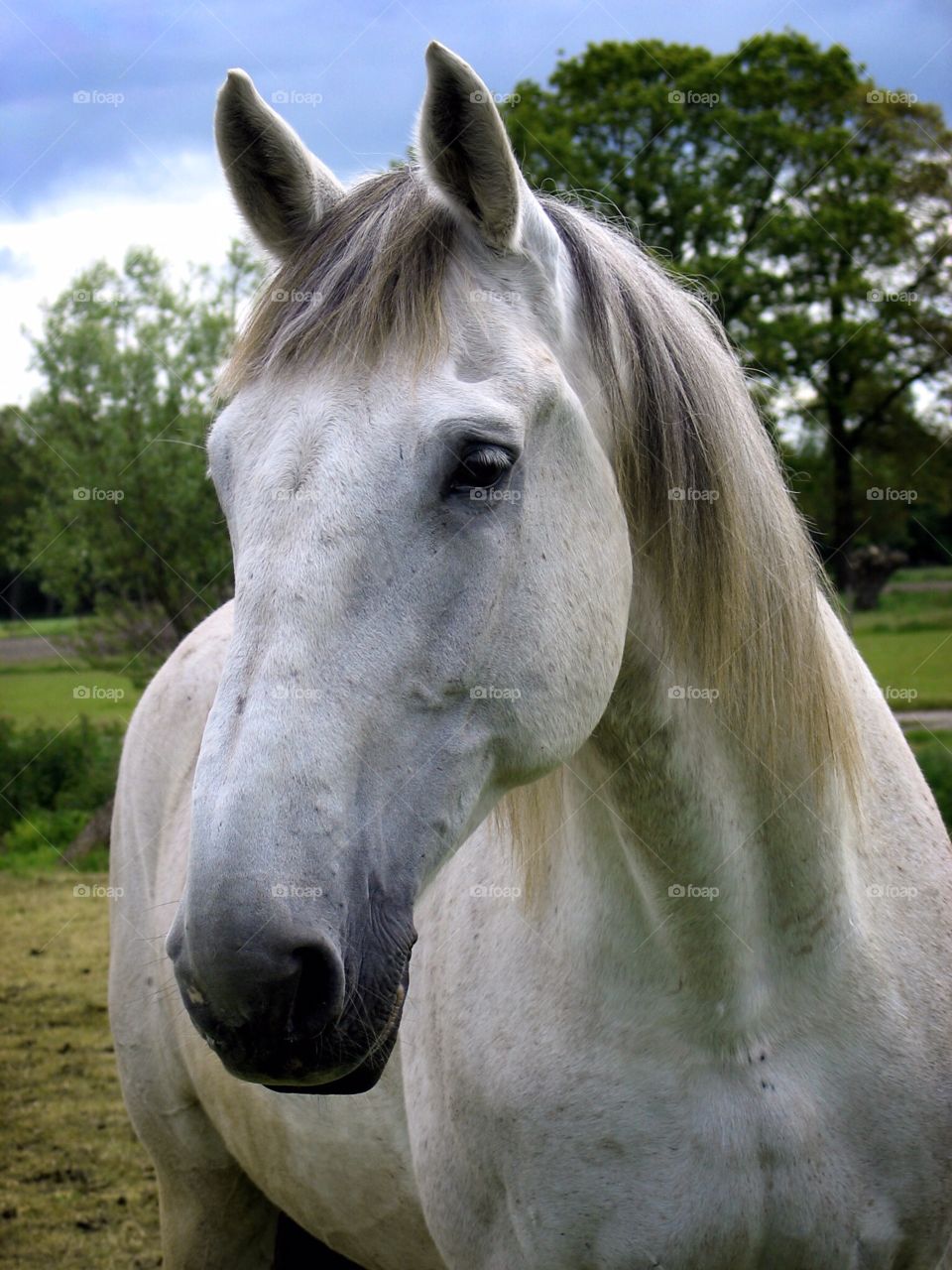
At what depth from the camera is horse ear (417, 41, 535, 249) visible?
1.65 meters

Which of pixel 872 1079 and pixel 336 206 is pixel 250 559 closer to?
pixel 336 206

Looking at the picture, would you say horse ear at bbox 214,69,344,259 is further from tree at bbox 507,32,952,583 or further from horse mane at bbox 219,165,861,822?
tree at bbox 507,32,952,583

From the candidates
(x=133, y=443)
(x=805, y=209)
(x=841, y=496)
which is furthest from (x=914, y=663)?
(x=133, y=443)

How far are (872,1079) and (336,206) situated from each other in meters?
1.84

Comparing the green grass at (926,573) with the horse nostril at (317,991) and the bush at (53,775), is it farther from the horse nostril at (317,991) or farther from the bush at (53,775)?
the horse nostril at (317,991)

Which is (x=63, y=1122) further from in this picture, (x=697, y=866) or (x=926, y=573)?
(x=926, y=573)

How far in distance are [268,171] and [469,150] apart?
39 cm

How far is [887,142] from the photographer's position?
15727mm

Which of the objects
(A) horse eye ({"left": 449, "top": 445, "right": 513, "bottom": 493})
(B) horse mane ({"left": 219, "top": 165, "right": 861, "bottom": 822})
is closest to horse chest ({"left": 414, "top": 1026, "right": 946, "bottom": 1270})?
(B) horse mane ({"left": 219, "top": 165, "right": 861, "bottom": 822})

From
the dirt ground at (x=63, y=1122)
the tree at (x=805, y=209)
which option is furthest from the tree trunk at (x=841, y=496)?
the dirt ground at (x=63, y=1122)

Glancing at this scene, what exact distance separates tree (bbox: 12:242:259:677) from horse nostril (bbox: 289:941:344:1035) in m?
11.3

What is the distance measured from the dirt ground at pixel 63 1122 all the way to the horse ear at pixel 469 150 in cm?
436

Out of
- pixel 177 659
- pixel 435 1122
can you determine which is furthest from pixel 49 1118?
pixel 435 1122

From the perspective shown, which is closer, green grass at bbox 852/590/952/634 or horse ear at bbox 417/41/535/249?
horse ear at bbox 417/41/535/249
